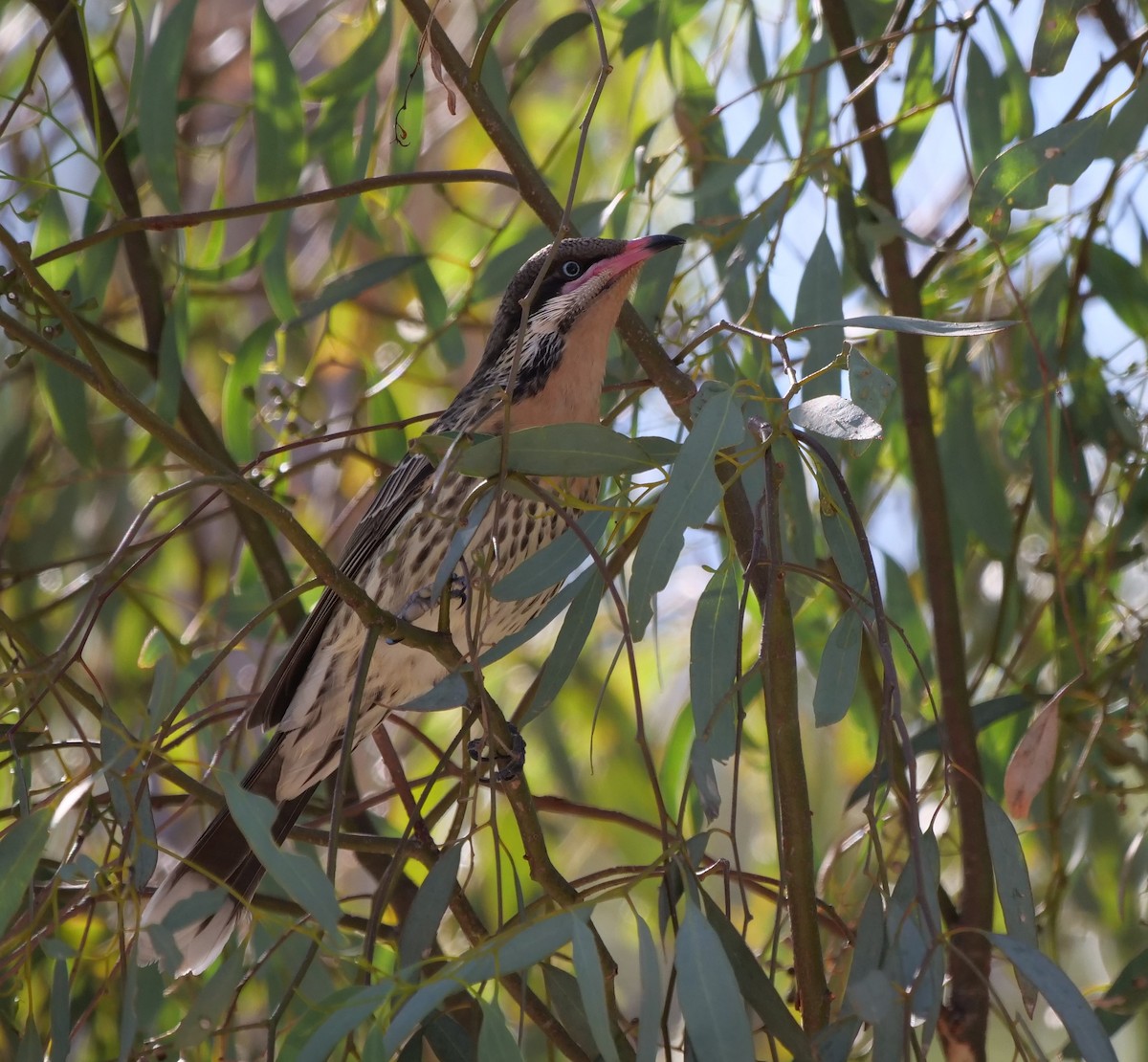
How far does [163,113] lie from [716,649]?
1.92 metres

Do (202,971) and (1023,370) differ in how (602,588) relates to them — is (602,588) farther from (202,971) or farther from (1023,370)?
(1023,370)

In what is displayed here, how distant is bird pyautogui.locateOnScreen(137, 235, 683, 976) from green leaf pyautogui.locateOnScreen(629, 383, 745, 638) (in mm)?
1192

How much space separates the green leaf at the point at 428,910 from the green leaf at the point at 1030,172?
121 cm

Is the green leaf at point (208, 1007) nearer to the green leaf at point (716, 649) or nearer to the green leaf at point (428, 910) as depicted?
the green leaf at point (428, 910)

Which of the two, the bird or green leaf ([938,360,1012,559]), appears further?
green leaf ([938,360,1012,559])

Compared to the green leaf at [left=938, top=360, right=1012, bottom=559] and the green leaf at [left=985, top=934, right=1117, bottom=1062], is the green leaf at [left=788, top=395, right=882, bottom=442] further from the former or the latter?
the green leaf at [left=938, top=360, right=1012, bottom=559]

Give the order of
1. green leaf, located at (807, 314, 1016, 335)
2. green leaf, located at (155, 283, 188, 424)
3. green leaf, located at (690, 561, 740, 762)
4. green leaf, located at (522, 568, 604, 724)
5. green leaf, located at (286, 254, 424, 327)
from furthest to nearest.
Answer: green leaf, located at (286, 254, 424, 327) → green leaf, located at (155, 283, 188, 424) → green leaf, located at (522, 568, 604, 724) → green leaf, located at (690, 561, 740, 762) → green leaf, located at (807, 314, 1016, 335)

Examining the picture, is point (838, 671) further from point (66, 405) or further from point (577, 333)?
point (66, 405)

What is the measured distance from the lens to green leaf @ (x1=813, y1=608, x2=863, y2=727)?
2.12 meters

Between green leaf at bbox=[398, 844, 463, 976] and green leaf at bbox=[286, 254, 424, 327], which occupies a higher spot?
green leaf at bbox=[286, 254, 424, 327]

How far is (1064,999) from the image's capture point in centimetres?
172

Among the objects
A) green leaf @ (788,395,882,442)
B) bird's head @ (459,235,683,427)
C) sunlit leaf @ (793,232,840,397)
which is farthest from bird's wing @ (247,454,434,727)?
green leaf @ (788,395,882,442)

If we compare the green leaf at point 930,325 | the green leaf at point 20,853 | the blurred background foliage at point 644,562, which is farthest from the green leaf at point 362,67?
the green leaf at point 20,853

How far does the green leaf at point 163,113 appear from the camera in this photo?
3250 millimetres
